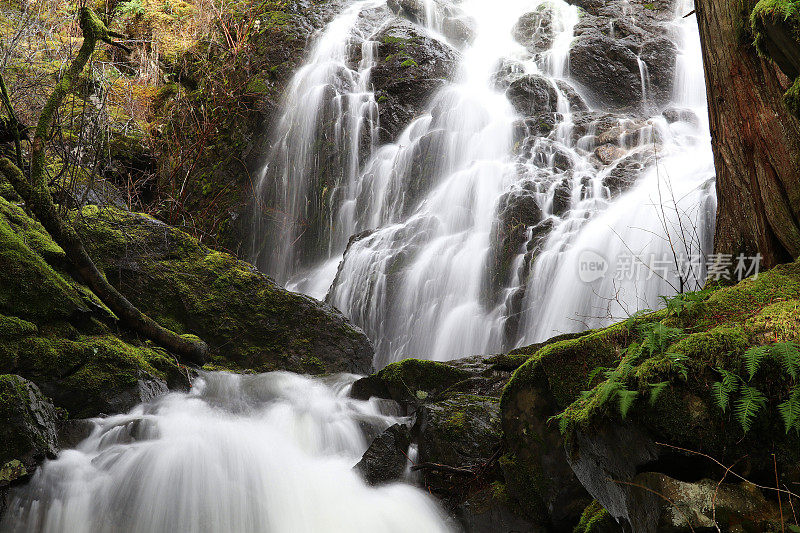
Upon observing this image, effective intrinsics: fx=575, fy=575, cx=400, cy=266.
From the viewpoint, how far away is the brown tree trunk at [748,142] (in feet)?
11.1

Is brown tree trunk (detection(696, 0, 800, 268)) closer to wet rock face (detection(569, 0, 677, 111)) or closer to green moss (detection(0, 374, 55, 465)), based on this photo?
green moss (detection(0, 374, 55, 465))

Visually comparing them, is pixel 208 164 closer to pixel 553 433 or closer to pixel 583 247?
pixel 583 247

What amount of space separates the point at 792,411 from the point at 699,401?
13.2 inches

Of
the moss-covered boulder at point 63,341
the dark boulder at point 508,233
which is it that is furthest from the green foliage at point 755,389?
the dark boulder at point 508,233

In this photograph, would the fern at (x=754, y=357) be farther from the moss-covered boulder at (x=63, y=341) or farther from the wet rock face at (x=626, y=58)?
the wet rock face at (x=626, y=58)

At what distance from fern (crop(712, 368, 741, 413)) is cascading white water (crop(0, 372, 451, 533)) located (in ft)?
7.62

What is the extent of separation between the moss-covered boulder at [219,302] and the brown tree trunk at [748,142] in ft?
15.9

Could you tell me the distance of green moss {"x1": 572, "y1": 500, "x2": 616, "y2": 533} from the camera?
3.09m

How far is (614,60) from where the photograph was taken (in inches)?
581

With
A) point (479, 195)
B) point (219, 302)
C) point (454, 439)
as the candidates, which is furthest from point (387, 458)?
point (479, 195)

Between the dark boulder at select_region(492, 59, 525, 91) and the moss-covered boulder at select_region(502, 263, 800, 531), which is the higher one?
the dark boulder at select_region(492, 59, 525, 91)

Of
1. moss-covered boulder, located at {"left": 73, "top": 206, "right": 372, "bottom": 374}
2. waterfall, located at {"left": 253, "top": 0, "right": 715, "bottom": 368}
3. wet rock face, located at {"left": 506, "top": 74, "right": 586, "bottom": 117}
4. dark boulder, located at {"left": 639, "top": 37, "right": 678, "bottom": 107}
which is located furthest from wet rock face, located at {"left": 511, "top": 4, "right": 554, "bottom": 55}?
moss-covered boulder, located at {"left": 73, "top": 206, "right": 372, "bottom": 374}

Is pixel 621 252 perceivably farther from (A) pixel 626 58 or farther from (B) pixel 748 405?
(A) pixel 626 58

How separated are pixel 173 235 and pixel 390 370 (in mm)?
3650
